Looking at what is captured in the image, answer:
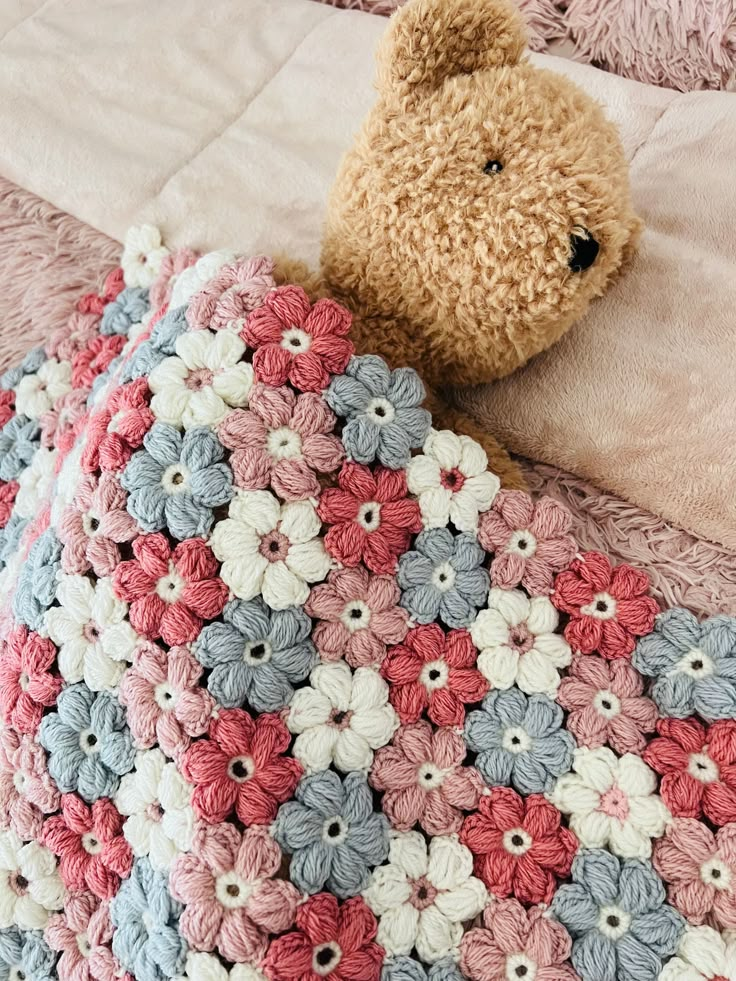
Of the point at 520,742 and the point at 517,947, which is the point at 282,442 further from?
the point at 517,947

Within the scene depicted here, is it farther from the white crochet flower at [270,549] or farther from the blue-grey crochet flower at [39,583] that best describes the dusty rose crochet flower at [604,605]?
the blue-grey crochet flower at [39,583]

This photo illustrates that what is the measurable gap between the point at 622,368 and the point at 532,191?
211mm

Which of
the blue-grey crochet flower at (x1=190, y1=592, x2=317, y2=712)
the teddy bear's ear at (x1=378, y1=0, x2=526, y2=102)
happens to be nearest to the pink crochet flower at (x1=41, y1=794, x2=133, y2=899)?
the blue-grey crochet flower at (x1=190, y1=592, x2=317, y2=712)

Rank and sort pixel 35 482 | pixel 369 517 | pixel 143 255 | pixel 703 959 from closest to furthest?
pixel 703 959 < pixel 369 517 < pixel 35 482 < pixel 143 255

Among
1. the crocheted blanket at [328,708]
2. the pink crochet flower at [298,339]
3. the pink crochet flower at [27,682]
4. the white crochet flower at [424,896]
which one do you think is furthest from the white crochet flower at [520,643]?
the pink crochet flower at [27,682]

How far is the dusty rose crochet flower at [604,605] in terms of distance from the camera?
2.35ft

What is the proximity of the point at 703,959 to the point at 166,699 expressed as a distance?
44 centimetres

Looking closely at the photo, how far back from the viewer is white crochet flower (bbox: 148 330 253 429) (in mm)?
718

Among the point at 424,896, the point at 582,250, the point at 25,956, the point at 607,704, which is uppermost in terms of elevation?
the point at 582,250

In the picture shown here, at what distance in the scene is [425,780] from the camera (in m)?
0.69

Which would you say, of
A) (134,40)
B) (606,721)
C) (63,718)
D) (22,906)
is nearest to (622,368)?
(606,721)

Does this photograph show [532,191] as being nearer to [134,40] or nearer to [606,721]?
[606,721]

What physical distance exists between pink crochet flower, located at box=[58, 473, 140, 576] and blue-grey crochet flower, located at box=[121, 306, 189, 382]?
0.10m

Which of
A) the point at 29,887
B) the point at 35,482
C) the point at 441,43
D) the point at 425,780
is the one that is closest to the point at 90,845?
the point at 29,887
